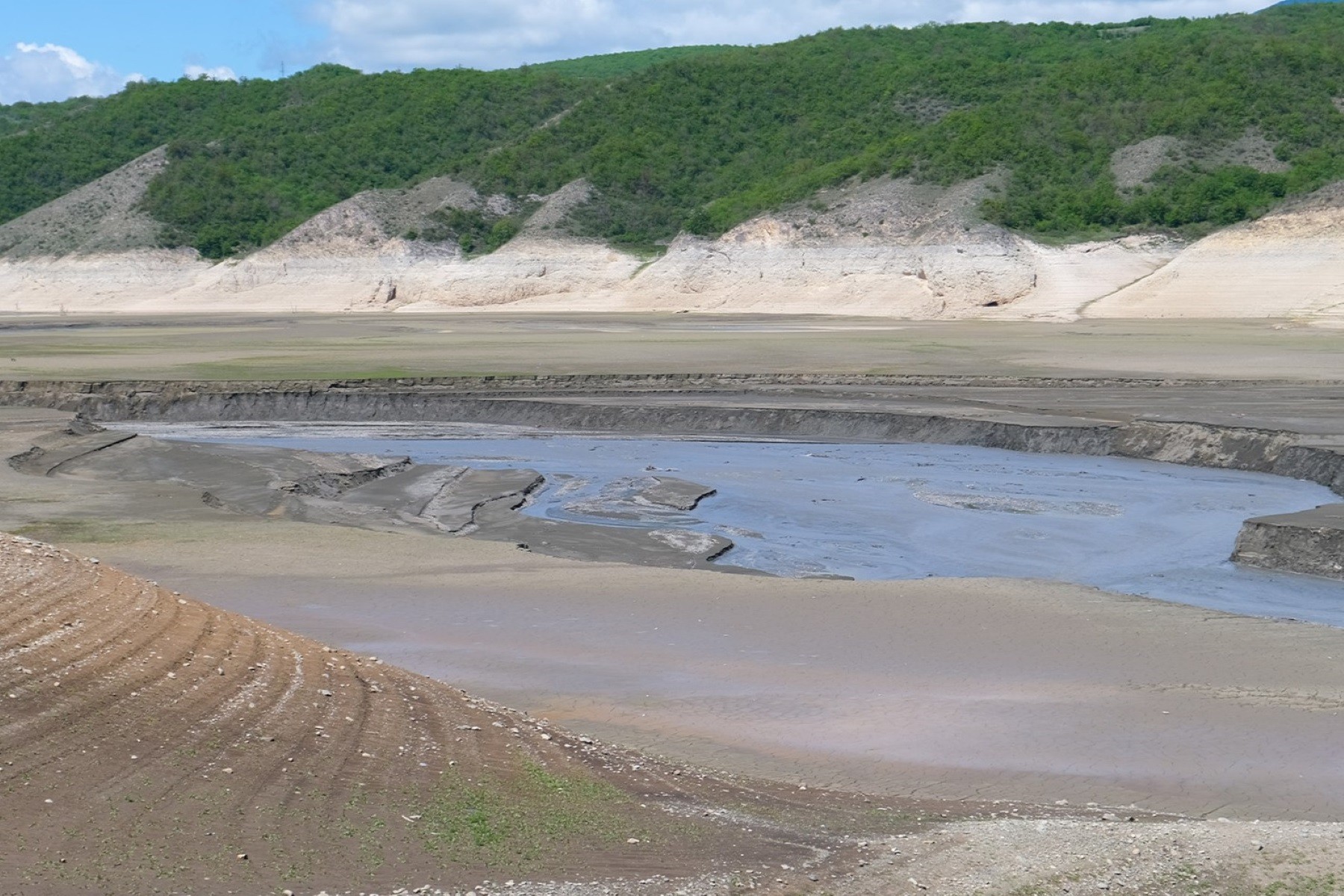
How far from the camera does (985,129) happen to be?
76.7m

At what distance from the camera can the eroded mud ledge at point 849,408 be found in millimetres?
24797

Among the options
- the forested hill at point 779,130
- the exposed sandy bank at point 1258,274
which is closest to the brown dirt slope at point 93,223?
the forested hill at point 779,130

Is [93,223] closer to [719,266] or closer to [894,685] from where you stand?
[719,266]

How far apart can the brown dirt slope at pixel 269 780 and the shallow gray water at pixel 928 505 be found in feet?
26.0

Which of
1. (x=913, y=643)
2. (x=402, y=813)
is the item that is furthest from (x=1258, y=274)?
(x=402, y=813)

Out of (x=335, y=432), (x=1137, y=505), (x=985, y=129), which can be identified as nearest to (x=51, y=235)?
(x=985, y=129)

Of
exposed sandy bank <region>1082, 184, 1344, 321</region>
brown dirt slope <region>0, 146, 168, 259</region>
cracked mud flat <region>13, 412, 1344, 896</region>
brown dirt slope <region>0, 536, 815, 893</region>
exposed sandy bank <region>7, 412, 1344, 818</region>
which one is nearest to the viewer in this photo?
brown dirt slope <region>0, 536, 815, 893</region>

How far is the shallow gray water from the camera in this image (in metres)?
16.0

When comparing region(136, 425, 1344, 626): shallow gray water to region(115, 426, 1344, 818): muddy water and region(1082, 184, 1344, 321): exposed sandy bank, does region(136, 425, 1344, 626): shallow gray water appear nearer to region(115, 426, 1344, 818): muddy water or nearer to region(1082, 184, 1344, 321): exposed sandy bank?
region(115, 426, 1344, 818): muddy water

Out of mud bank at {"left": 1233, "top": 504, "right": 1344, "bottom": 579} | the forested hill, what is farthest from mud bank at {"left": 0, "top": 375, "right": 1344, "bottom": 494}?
the forested hill

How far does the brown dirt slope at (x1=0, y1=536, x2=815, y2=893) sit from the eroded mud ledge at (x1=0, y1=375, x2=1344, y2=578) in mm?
15801

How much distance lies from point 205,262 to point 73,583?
8140cm

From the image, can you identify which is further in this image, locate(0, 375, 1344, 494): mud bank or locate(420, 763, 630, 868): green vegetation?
locate(0, 375, 1344, 494): mud bank

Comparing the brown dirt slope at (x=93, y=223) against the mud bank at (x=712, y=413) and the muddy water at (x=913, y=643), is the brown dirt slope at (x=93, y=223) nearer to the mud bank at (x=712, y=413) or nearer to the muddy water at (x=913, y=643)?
the mud bank at (x=712, y=413)
